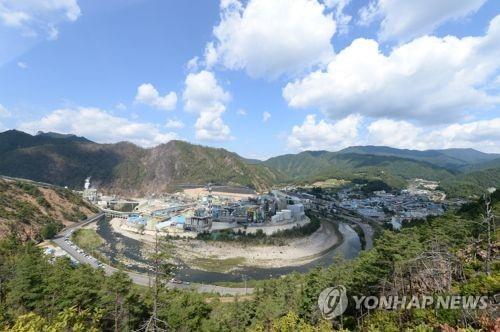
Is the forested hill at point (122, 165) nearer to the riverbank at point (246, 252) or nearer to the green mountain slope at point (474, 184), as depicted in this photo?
the green mountain slope at point (474, 184)

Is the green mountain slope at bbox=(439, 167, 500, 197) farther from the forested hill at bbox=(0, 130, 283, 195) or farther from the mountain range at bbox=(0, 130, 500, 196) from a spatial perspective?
the forested hill at bbox=(0, 130, 283, 195)

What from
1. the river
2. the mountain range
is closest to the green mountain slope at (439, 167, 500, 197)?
the mountain range

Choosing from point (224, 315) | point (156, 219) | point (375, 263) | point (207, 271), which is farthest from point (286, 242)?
point (375, 263)

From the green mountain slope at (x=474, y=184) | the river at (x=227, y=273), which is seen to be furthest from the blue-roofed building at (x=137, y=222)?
the green mountain slope at (x=474, y=184)

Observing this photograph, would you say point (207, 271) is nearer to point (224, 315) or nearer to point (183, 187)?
point (224, 315)

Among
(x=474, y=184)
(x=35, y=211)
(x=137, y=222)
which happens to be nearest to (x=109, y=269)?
(x=137, y=222)

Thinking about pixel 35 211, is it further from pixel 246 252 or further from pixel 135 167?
pixel 135 167
